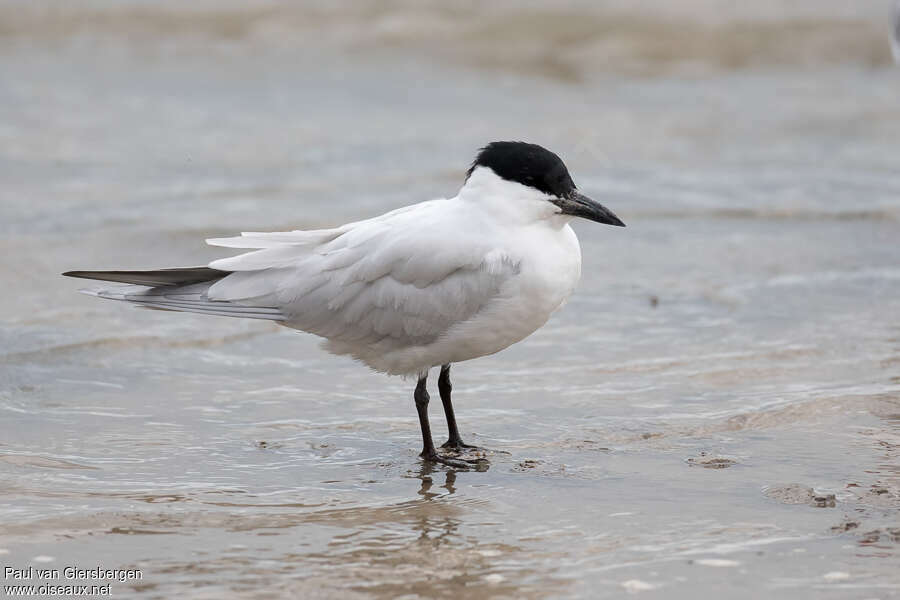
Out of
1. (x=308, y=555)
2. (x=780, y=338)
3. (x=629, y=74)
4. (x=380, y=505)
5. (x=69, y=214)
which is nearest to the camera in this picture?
(x=308, y=555)

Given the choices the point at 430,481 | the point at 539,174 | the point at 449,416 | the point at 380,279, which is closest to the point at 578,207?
the point at 539,174

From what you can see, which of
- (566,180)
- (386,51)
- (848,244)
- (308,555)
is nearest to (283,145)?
(386,51)

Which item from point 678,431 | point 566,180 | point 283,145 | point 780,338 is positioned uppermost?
point 283,145

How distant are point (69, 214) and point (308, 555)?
571 centimetres

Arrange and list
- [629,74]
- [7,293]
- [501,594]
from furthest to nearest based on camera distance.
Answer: [629,74] < [7,293] < [501,594]

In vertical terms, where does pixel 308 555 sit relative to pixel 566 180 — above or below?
below

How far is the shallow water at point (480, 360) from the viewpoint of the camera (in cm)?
421

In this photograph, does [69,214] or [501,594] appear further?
[69,214]

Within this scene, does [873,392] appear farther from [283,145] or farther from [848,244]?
[283,145]

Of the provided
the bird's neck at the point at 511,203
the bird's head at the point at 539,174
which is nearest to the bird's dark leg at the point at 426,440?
the bird's neck at the point at 511,203

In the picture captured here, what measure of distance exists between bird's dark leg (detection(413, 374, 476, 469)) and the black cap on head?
89cm

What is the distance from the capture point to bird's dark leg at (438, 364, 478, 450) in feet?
17.3

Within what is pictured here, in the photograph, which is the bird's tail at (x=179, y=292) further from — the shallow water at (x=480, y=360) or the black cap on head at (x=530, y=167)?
the black cap on head at (x=530, y=167)

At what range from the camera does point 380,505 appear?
4.66 m
